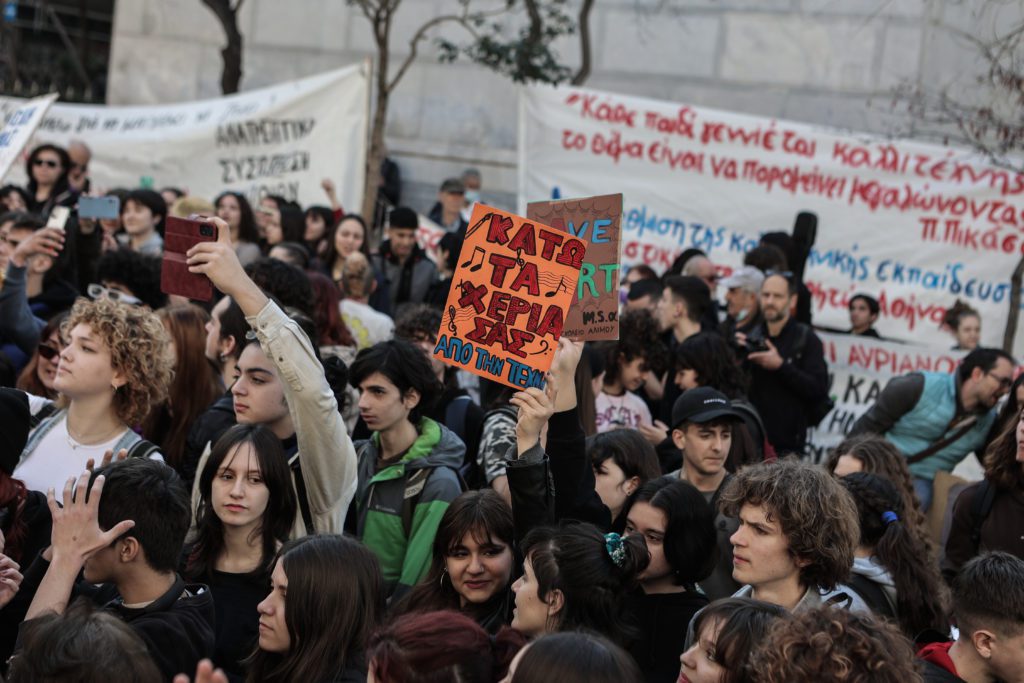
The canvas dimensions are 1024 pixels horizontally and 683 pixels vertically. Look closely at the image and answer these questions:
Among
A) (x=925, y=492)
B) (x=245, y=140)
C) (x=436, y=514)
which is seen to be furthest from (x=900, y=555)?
(x=245, y=140)

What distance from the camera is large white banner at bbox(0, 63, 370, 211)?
39.1 ft

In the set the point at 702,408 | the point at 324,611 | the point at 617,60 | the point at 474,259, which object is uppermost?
the point at 617,60

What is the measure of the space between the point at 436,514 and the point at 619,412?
2.30 m

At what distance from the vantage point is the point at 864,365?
31.1 feet

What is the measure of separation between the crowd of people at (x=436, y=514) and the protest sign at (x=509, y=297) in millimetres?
137

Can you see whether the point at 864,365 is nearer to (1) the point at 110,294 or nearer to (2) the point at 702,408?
(2) the point at 702,408

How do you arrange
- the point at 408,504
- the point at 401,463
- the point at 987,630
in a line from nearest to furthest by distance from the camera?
the point at 987,630, the point at 408,504, the point at 401,463

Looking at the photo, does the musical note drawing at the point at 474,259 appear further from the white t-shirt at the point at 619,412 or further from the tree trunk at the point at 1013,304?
the tree trunk at the point at 1013,304

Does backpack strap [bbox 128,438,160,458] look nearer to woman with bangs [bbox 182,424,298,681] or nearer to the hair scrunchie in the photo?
woman with bangs [bbox 182,424,298,681]

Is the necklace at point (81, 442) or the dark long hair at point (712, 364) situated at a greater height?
the dark long hair at point (712, 364)

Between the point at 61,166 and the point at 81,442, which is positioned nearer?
the point at 81,442

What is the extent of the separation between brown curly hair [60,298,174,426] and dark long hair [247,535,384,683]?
1.34 m

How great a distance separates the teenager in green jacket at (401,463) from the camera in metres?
4.80

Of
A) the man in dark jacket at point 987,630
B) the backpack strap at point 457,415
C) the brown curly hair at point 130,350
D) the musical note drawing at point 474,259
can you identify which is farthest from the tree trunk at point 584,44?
the man in dark jacket at point 987,630
